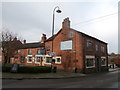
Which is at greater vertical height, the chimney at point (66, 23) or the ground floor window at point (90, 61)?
the chimney at point (66, 23)

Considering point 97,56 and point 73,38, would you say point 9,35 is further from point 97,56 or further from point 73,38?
point 97,56

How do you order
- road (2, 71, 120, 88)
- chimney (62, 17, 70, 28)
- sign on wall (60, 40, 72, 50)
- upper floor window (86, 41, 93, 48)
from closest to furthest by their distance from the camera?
1. road (2, 71, 120, 88)
2. upper floor window (86, 41, 93, 48)
3. sign on wall (60, 40, 72, 50)
4. chimney (62, 17, 70, 28)

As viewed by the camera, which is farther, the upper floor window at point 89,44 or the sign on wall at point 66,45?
the sign on wall at point 66,45

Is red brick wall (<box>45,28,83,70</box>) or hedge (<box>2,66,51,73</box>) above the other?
red brick wall (<box>45,28,83,70</box>)

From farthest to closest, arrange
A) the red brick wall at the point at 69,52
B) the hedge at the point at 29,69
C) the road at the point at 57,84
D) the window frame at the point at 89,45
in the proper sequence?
the window frame at the point at 89,45 < the red brick wall at the point at 69,52 < the hedge at the point at 29,69 < the road at the point at 57,84

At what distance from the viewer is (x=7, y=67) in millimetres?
17312

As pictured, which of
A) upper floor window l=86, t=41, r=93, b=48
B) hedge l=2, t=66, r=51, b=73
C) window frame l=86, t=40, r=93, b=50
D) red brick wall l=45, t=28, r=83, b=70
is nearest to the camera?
hedge l=2, t=66, r=51, b=73

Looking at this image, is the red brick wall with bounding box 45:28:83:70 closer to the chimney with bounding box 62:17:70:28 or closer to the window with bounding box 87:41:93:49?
the chimney with bounding box 62:17:70:28

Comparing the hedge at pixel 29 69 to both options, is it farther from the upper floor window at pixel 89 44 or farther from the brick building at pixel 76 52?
the upper floor window at pixel 89 44

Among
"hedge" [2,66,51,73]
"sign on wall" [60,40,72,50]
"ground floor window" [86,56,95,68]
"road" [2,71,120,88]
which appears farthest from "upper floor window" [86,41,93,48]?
"road" [2,71,120,88]

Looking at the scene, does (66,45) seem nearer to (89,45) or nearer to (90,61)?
(89,45)

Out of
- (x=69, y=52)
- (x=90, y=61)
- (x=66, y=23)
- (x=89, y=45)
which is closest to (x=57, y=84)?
(x=69, y=52)

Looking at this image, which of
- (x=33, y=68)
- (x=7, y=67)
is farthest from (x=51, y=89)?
(x=7, y=67)

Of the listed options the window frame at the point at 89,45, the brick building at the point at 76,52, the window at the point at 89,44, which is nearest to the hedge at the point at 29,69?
the brick building at the point at 76,52
